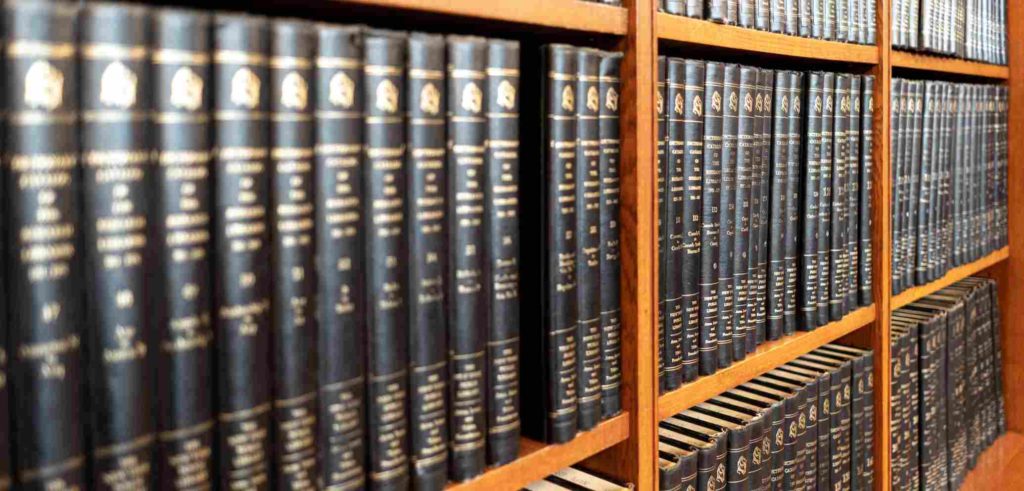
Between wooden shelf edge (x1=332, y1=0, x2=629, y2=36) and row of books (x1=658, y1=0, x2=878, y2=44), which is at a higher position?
row of books (x1=658, y1=0, x2=878, y2=44)

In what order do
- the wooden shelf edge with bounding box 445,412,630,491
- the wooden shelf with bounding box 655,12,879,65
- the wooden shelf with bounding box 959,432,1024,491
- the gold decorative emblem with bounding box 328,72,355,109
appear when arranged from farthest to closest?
1. the wooden shelf with bounding box 959,432,1024,491
2. the wooden shelf with bounding box 655,12,879,65
3. the wooden shelf edge with bounding box 445,412,630,491
4. the gold decorative emblem with bounding box 328,72,355,109

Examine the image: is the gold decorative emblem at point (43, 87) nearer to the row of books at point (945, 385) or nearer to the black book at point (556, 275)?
the black book at point (556, 275)

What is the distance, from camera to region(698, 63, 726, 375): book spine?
30.0 inches

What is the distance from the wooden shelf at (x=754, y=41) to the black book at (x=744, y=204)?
0.11 ft

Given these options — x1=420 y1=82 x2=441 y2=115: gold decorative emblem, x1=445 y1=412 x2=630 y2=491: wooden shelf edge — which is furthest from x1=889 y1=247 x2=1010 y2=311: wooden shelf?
x1=420 y1=82 x2=441 y2=115: gold decorative emblem

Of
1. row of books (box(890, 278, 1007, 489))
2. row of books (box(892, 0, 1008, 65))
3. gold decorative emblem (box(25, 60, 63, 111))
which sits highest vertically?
row of books (box(892, 0, 1008, 65))

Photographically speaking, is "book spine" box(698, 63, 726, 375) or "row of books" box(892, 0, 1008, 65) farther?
"row of books" box(892, 0, 1008, 65)

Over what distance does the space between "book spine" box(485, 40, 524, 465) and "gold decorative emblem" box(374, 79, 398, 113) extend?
8cm

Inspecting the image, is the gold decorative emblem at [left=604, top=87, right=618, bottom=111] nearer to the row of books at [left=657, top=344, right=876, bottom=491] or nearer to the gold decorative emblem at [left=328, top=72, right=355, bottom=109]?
the gold decorative emblem at [left=328, top=72, right=355, bottom=109]

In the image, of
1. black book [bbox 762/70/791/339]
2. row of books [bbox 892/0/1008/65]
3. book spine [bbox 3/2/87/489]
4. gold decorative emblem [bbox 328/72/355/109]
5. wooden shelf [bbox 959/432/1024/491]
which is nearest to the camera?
book spine [bbox 3/2/87/489]

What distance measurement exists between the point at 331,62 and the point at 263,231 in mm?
112

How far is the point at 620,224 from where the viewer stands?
2.23ft

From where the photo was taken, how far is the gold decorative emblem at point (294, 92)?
437 millimetres

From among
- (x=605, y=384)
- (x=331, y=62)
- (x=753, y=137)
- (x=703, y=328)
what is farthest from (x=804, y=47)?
(x=331, y=62)
